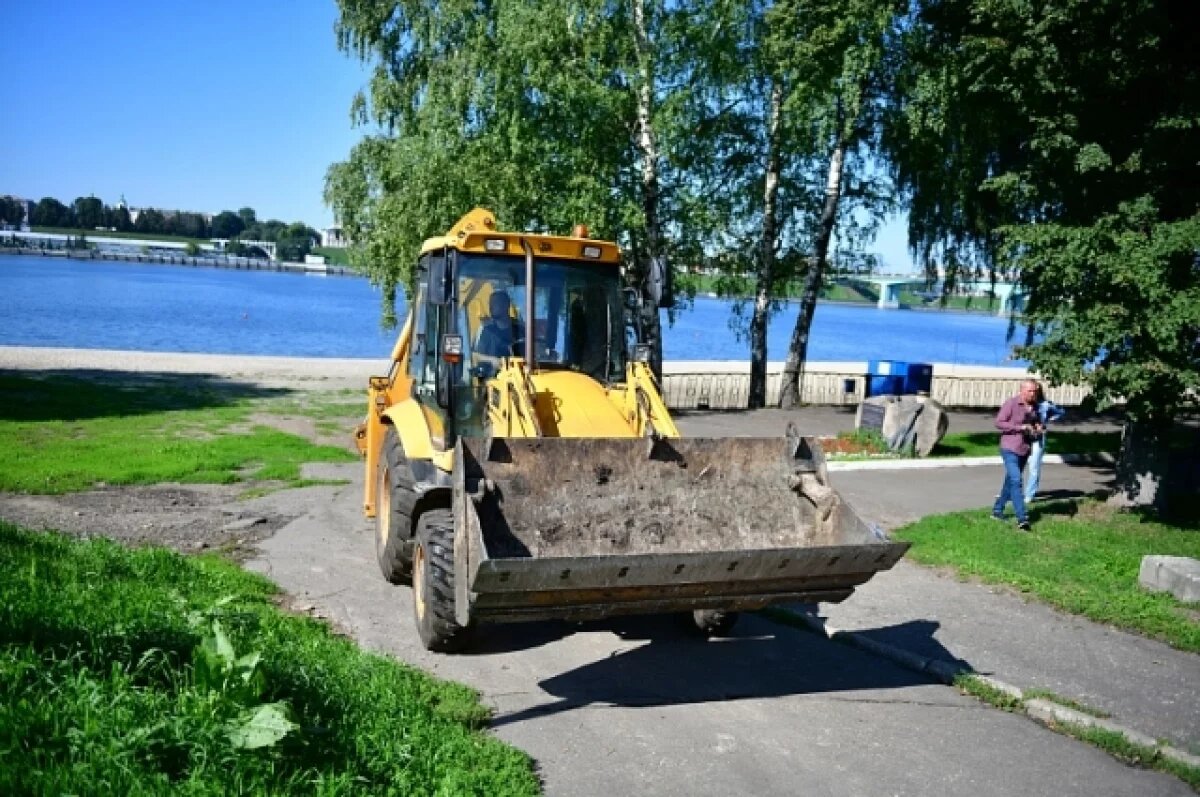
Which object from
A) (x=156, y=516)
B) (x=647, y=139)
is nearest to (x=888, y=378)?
(x=647, y=139)

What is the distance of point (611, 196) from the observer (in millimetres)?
21203

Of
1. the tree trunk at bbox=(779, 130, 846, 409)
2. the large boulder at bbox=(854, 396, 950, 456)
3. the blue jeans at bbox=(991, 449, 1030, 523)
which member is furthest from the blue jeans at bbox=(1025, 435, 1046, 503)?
the tree trunk at bbox=(779, 130, 846, 409)

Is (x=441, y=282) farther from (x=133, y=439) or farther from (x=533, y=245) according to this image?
(x=133, y=439)

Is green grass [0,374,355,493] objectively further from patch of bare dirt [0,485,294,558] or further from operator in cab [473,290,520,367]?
operator in cab [473,290,520,367]

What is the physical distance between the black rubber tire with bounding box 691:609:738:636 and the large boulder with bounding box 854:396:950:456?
10.5m

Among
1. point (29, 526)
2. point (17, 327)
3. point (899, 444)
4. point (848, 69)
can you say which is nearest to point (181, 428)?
point (29, 526)

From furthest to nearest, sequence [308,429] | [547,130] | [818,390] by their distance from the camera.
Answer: [818,390], [547,130], [308,429]

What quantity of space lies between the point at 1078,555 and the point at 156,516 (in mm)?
10135

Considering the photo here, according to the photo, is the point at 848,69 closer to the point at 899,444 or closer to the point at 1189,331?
the point at 899,444

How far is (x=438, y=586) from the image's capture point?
7309 millimetres

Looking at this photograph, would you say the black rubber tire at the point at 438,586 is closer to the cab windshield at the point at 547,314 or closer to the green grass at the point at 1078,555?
the cab windshield at the point at 547,314

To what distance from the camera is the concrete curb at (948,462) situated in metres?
16.5

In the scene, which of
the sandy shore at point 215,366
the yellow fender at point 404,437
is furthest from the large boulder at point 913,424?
the sandy shore at point 215,366

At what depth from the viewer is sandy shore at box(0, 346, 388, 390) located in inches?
1148
